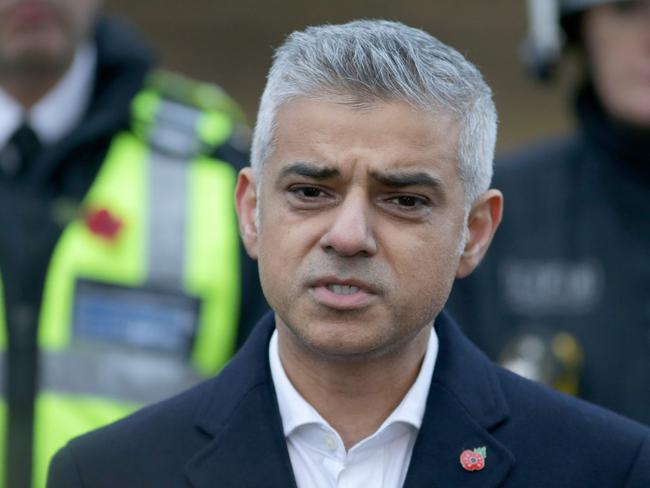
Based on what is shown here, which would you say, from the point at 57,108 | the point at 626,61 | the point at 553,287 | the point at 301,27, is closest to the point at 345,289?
the point at 553,287

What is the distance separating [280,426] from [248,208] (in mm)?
411

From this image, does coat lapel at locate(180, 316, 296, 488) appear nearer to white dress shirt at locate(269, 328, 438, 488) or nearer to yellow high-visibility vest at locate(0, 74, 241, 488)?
white dress shirt at locate(269, 328, 438, 488)

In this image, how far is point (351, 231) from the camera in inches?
116

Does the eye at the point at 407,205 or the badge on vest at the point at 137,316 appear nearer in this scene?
the eye at the point at 407,205

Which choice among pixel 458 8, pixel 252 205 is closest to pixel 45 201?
pixel 252 205

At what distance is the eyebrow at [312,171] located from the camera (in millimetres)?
2984

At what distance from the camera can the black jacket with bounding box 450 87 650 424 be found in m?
4.32

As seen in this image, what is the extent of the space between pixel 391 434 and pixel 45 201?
54.8 inches

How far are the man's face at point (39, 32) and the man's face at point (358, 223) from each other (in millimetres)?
1447

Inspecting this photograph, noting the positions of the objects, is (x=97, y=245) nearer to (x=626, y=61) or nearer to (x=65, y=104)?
(x=65, y=104)

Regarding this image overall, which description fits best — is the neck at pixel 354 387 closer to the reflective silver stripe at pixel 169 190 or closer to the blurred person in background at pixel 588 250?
the reflective silver stripe at pixel 169 190

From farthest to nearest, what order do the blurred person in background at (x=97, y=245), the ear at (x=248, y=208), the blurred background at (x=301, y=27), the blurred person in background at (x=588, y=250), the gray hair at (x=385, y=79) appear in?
1. the blurred background at (x=301, y=27)
2. the blurred person in background at (x=588, y=250)
3. the blurred person in background at (x=97, y=245)
4. the ear at (x=248, y=208)
5. the gray hair at (x=385, y=79)

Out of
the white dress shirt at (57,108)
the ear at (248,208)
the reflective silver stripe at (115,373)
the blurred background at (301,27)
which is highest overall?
the ear at (248,208)

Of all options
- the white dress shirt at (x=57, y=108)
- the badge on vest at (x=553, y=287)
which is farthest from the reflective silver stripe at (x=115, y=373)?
the badge on vest at (x=553, y=287)
